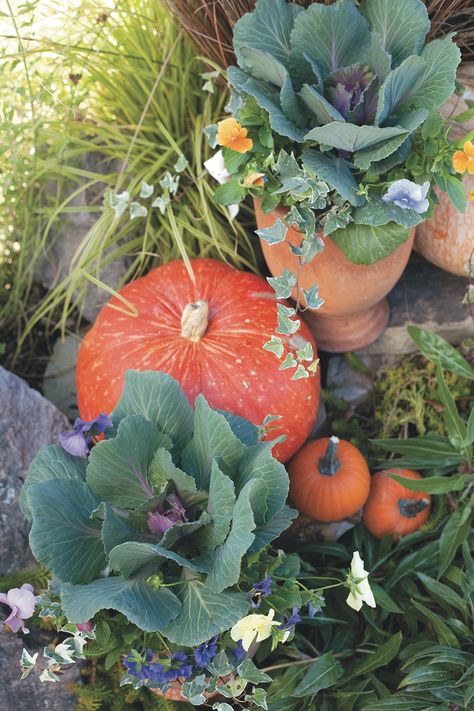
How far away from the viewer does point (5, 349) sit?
6.61 feet

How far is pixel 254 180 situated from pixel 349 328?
0.57 meters

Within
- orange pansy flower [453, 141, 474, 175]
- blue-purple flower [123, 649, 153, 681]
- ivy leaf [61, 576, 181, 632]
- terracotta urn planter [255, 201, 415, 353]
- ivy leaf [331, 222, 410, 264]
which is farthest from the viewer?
terracotta urn planter [255, 201, 415, 353]

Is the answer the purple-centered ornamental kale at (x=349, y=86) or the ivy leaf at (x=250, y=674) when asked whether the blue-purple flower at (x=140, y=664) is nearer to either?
the ivy leaf at (x=250, y=674)

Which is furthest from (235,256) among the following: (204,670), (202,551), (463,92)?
(204,670)

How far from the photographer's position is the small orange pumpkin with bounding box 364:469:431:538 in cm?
168

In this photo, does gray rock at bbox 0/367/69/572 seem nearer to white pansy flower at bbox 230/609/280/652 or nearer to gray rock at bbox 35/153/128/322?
gray rock at bbox 35/153/128/322

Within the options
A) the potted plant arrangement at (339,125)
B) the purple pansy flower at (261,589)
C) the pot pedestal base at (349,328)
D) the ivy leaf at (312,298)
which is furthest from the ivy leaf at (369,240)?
the purple pansy flower at (261,589)

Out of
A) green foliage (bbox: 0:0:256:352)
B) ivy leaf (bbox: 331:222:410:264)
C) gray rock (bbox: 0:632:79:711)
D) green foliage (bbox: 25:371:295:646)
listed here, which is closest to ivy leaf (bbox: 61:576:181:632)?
green foliage (bbox: 25:371:295:646)

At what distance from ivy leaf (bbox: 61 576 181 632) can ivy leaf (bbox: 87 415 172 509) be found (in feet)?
0.45

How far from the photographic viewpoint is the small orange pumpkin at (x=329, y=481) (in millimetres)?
1627

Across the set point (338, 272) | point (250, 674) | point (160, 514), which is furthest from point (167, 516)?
point (338, 272)

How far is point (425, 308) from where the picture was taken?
185 centimetres

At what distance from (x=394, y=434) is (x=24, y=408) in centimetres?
92

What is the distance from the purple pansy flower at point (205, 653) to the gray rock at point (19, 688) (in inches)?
17.1
